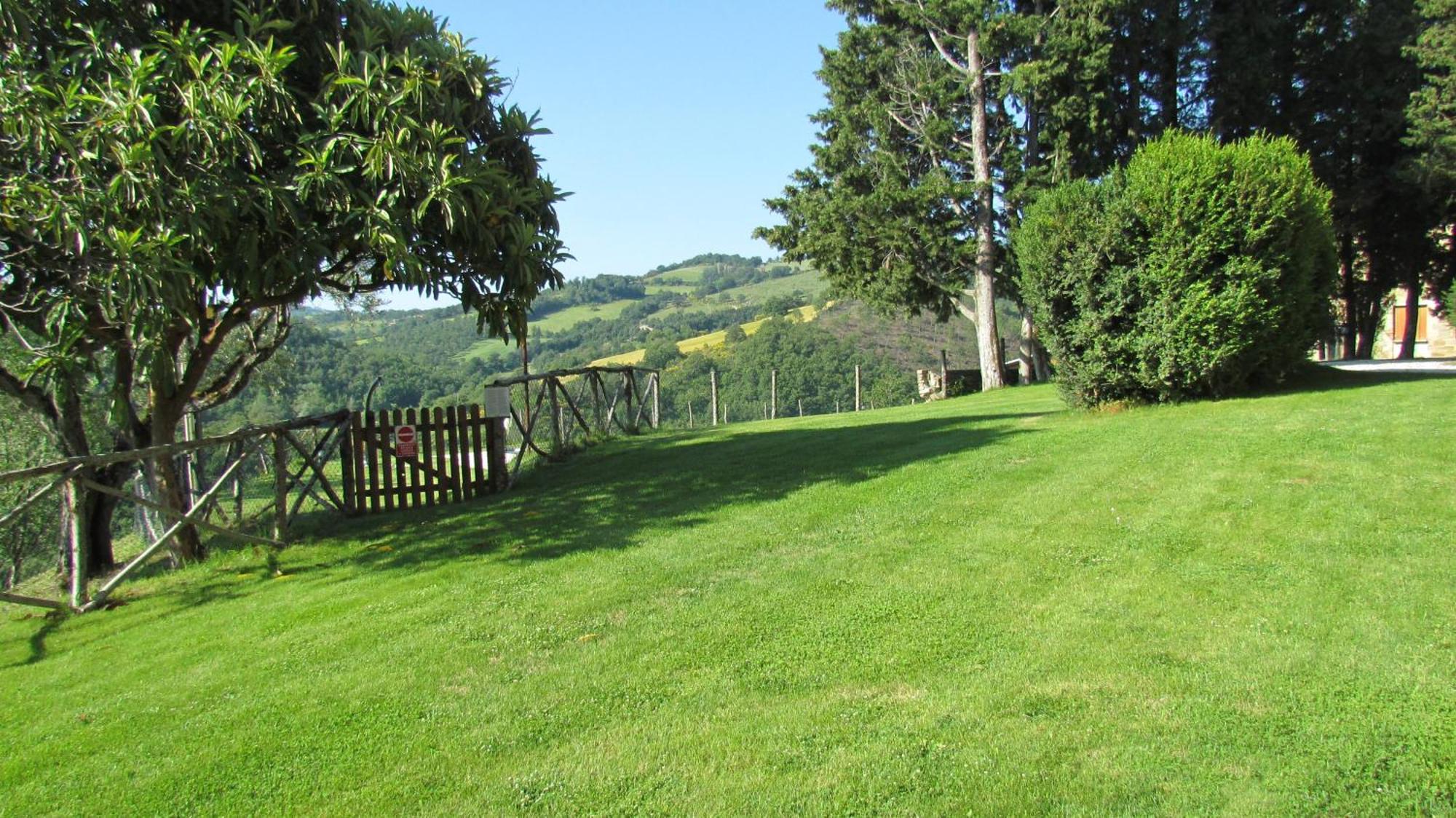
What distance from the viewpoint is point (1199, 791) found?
339 cm

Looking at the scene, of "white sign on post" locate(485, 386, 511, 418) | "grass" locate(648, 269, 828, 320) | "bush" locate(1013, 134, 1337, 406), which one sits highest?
"grass" locate(648, 269, 828, 320)

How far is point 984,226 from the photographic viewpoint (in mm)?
26562

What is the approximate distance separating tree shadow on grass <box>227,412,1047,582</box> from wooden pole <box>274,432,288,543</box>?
1.36 ft

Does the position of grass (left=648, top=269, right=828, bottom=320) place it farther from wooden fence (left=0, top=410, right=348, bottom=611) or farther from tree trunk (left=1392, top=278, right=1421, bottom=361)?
wooden fence (left=0, top=410, right=348, bottom=611)

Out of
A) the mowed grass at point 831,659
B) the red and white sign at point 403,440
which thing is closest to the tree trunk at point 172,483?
the mowed grass at point 831,659

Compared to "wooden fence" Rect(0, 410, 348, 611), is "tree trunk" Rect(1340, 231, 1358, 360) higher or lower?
higher

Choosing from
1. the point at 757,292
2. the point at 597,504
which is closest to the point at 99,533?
the point at 597,504

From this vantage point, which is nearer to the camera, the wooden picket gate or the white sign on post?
the wooden picket gate

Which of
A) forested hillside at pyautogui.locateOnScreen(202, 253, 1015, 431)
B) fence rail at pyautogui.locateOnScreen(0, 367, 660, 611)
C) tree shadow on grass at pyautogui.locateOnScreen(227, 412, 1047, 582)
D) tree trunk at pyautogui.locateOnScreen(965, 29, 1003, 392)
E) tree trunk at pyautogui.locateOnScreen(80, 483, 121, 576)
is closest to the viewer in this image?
fence rail at pyautogui.locateOnScreen(0, 367, 660, 611)

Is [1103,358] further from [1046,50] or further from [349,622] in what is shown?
[1046,50]

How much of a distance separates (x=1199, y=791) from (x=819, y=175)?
29.4 metres

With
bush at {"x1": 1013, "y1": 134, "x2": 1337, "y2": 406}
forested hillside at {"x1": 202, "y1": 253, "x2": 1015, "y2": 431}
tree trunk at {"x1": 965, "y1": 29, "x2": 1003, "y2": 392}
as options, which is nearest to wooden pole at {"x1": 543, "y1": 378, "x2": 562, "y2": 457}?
forested hillside at {"x1": 202, "y1": 253, "x2": 1015, "y2": 431}

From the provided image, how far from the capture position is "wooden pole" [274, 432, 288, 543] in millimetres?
9617

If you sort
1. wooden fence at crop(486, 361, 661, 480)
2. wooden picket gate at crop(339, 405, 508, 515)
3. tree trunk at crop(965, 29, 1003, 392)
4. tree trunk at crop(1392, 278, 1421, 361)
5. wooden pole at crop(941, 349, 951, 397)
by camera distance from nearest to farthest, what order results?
wooden picket gate at crop(339, 405, 508, 515) < wooden fence at crop(486, 361, 661, 480) < tree trunk at crop(965, 29, 1003, 392) < wooden pole at crop(941, 349, 951, 397) < tree trunk at crop(1392, 278, 1421, 361)
